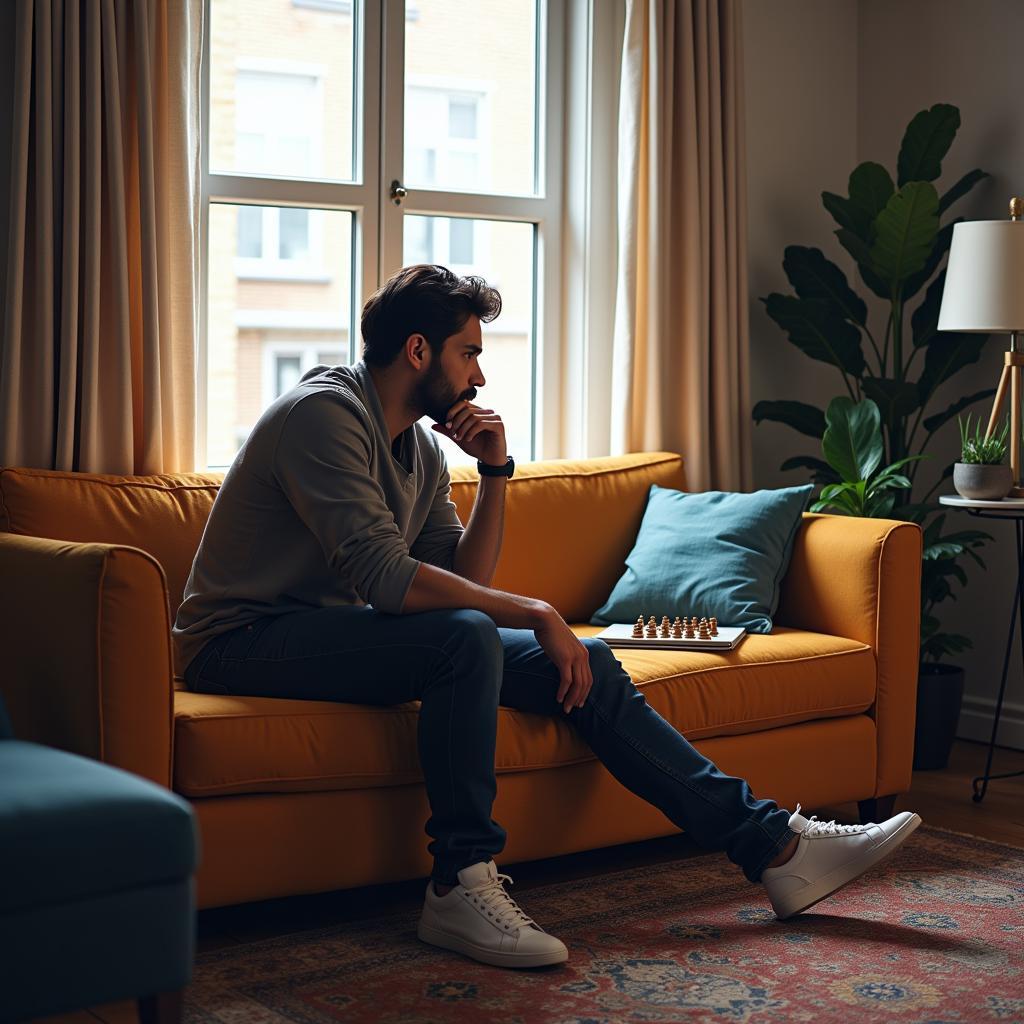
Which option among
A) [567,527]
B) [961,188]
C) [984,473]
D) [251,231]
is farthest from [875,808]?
[251,231]

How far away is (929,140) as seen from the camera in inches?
146

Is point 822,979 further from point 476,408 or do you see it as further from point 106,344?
point 106,344

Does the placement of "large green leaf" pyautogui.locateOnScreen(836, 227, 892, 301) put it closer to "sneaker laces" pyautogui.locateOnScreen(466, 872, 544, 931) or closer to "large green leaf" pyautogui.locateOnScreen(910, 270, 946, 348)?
"large green leaf" pyautogui.locateOnScreen(910, 270, 946, 348)

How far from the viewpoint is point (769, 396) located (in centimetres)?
407

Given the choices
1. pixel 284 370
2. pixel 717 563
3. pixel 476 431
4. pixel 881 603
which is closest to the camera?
pixel 476 431

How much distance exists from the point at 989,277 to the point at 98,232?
1989 mm

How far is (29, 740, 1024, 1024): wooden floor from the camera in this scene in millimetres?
2334

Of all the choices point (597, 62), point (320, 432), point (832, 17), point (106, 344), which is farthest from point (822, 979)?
point (832, 17)

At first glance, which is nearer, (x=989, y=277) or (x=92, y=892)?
(x=92, y=892)

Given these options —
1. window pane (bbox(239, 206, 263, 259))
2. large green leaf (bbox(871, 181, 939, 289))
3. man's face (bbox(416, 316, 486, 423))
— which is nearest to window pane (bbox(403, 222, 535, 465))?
window pane (bbox(239, 206, 263, 259))

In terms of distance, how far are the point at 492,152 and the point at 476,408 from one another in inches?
49.8

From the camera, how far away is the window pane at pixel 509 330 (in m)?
3.72

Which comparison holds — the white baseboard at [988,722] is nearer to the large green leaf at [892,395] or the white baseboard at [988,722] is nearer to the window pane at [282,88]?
the large green leaf at [892,395]

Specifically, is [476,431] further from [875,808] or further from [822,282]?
[822,282]
